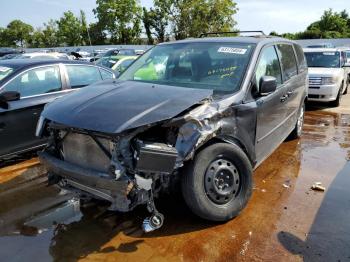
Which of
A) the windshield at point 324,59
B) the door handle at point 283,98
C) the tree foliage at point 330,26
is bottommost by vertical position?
the door handle at point 283,98

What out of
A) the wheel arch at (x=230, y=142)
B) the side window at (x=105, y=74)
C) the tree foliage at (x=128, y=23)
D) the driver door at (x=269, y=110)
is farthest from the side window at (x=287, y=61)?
the tree foliage at (x=128, y=23)

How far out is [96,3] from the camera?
206 ft

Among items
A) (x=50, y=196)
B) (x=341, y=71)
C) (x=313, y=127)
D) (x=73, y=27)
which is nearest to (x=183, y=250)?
(x=50, y=196)

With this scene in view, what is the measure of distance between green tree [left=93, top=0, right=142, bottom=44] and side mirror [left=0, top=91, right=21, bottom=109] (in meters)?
57.2

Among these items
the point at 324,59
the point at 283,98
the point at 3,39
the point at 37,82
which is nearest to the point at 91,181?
the point at 283,98

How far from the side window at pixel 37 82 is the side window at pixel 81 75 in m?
0.26

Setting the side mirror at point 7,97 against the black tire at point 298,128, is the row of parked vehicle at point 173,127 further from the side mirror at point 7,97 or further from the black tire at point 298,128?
the black tire at point 298,128

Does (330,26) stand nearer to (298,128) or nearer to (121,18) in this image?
(121,18)

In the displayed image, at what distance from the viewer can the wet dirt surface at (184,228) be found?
337 cm

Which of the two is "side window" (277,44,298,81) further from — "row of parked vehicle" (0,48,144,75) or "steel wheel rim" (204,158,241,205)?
"row of parked vehicle" (0,48,144,75)

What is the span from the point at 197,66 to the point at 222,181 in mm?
1515

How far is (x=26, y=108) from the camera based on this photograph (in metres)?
5.62

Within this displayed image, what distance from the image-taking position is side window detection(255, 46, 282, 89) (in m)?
4.44

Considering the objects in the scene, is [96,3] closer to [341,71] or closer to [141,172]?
[341,71]
